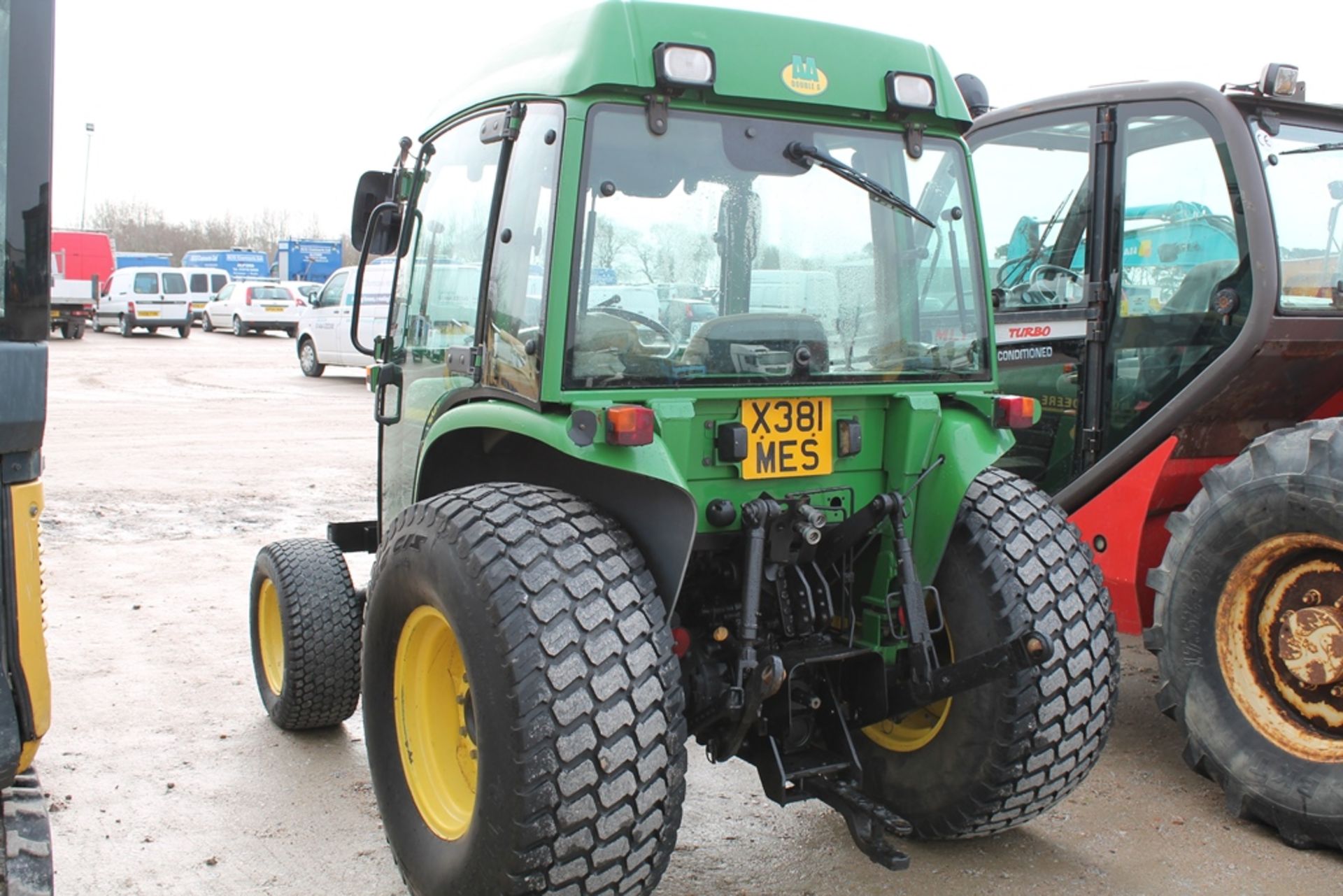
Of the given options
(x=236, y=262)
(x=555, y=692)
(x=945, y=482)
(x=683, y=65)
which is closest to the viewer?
(x=555, y=692)

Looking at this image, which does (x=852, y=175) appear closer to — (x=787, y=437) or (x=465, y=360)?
(x=787, y=437)

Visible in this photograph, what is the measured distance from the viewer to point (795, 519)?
11.1 ft

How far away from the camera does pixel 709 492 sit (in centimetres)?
336

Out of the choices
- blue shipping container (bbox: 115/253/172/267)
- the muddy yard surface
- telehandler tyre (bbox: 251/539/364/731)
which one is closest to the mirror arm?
telehandler tyre (bbox: 251/539/364/731)

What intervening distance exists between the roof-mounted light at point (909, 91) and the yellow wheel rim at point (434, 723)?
1939 millimetres

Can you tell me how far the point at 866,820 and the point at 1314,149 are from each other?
3157 mm

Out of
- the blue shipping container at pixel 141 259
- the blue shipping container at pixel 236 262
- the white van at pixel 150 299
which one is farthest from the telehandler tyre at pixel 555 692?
the blue shipping container at pixel 236 262

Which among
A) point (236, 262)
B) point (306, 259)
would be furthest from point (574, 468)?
point (236, 262)

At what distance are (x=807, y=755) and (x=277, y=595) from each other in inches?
85.4

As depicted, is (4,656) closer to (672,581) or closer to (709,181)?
(672,581)

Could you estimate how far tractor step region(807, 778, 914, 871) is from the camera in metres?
3.23

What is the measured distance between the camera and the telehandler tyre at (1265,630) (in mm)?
3939

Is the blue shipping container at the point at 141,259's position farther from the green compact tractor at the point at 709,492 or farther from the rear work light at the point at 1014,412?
the rear work light at the point at 1014,412

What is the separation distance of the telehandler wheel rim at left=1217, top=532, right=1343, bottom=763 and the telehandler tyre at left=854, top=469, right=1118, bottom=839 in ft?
2.70
